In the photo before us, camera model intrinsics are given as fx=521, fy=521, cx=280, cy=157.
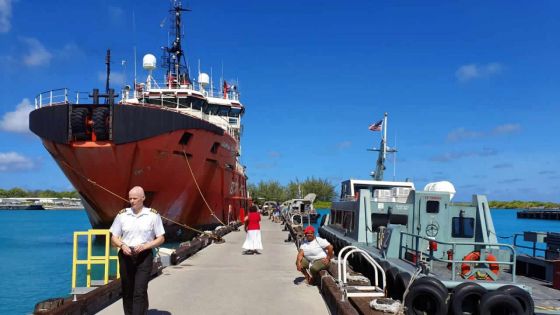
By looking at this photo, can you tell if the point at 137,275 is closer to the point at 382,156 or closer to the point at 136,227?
the point at 136,227

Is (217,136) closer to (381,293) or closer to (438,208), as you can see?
(438,208)

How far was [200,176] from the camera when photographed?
25.9 m

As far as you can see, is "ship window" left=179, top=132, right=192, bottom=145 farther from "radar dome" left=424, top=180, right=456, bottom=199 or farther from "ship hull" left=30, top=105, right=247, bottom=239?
"radar dome" left=424, top=180, right=456, bottom=199

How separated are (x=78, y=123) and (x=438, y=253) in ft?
48.0

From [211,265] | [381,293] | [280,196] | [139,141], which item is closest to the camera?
[381,293]

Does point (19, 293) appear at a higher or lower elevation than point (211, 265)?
lower

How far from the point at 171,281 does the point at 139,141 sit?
11.4 meters

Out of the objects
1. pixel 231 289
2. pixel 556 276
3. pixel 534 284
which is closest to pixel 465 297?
pixel 556 276

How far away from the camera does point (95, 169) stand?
70.2 ft

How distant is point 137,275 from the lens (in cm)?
616

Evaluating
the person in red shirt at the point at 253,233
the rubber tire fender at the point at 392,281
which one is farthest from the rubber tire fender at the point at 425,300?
the person in red shirt at the point at 253,233

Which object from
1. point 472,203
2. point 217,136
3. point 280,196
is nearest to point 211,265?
point 472,203

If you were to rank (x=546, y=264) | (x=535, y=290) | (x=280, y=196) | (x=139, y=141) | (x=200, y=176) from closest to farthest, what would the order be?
(x=535, y=290), (x=546, y=264), (x=139, y=141), (x=200, y=176), (x=280, y=196)

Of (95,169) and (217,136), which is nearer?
(95,169)
